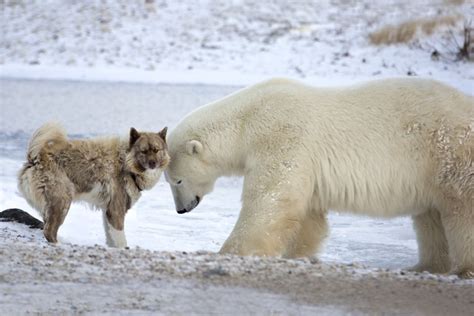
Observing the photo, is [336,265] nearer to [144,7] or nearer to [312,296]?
[312,296]

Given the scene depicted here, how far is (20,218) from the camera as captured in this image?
7922 mm

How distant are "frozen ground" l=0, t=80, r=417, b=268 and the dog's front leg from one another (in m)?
0.61

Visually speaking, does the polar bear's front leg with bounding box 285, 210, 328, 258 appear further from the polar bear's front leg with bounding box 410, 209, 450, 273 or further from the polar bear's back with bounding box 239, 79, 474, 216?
the polar bear's front leg with bounding box 410, 209, 450, 273

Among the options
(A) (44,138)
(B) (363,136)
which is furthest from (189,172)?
(B) (363,136)

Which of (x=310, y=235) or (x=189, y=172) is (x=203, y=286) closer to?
(x=310, y=235)

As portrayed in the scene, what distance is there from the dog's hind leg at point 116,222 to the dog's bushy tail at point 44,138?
2.18 feet

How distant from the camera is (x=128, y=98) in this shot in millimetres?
16859

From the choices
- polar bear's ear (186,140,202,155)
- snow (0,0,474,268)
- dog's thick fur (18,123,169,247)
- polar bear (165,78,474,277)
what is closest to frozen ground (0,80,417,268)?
snow (0,0,474,268)

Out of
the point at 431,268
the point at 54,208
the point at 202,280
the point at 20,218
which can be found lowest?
the point at 431,268

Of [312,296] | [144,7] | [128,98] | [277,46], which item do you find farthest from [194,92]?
[312,296]

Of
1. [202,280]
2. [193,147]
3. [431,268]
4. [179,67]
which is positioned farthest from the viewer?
[179,67]

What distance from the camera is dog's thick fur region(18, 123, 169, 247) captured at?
702 cm

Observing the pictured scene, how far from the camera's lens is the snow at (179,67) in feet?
28.8

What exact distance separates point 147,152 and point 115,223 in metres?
0.66
